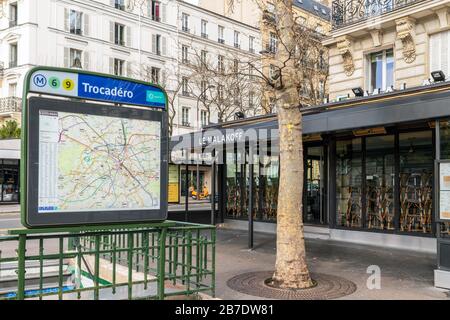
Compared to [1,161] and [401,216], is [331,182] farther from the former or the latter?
[1,161]

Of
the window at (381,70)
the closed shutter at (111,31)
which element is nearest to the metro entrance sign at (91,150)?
the window at (381,70)

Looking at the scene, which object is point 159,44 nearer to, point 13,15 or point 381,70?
point 13,15

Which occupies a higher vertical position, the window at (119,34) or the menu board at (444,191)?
the window at (119,34)

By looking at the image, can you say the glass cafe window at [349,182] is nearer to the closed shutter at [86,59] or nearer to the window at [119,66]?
the closed shutter at [86,59]

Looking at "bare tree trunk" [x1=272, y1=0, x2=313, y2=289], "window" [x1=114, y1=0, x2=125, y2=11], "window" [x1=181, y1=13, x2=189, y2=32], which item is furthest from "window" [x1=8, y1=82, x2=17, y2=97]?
"bare tree trunk" [x1=272, y1=0, x2=313, y2=289]

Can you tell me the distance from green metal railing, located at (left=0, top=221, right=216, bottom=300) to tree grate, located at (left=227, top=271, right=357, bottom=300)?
622mm

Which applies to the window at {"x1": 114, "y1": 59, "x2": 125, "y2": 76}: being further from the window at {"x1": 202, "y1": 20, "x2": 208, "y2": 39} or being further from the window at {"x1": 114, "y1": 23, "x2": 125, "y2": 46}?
Answer: the window at {"x1": 202, "y1": 20, "x2": 208, "y2": 39}

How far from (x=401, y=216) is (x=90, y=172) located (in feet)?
28.8

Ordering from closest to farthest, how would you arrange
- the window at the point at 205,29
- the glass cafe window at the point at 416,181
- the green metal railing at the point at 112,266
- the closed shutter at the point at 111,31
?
the green metal railing at the point at 112,266, the glass cafe window at the point at 416,181, the closed shutter at the point at 111,31, the window at the point at 205,29

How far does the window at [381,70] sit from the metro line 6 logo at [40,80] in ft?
38.2

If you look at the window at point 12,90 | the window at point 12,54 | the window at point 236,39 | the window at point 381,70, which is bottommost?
the window at point 381,70

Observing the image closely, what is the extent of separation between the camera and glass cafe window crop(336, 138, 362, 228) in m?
12.5

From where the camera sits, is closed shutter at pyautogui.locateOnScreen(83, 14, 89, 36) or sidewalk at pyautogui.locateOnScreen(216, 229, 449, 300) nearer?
sidewalk at pyautogui.locateOnScreen(216, 229, 449, 300)

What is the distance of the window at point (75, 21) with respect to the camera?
35031 millimetres
